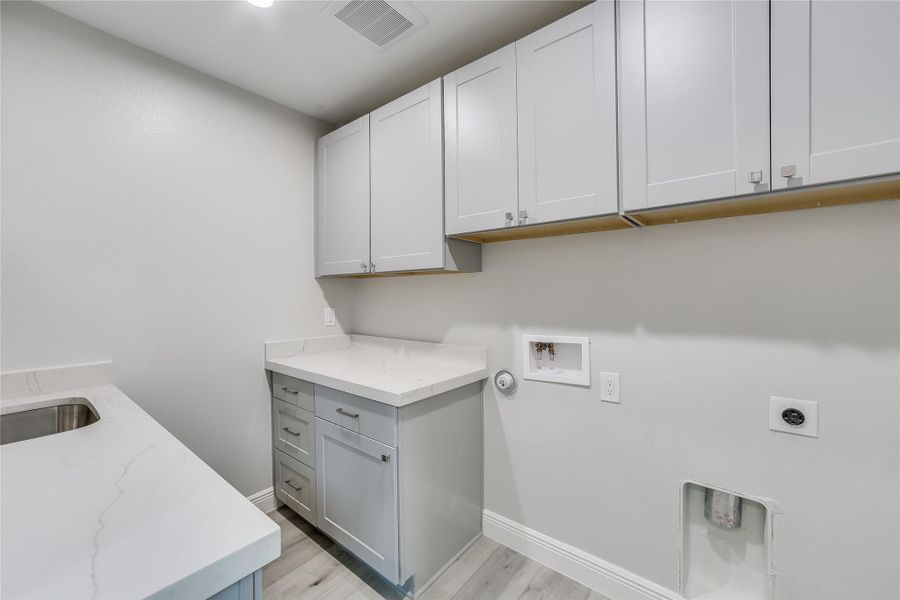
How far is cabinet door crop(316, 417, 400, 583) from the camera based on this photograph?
152cm

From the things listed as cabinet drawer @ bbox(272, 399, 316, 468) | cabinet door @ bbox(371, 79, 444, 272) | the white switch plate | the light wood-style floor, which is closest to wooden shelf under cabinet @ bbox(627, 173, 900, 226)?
the white switch plate

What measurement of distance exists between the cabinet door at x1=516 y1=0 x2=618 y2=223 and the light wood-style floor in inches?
61.4

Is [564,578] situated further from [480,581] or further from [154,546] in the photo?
[154,546]

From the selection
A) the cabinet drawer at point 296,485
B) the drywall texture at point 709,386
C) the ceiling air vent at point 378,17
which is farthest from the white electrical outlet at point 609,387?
the ceiling air vent at point 378,17

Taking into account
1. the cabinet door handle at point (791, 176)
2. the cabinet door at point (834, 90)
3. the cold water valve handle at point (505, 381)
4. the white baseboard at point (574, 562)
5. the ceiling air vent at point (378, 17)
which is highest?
the ceiling air vent at point (378, 17)

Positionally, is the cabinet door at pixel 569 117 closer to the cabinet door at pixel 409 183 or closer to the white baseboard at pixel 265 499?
the cabinet door at pixel 409 183

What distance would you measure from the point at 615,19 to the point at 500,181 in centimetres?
64

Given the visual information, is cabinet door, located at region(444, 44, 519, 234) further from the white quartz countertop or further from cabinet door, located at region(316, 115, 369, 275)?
the white quartz countertop

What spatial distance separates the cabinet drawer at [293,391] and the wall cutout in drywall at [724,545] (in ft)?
5.53

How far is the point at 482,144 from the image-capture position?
161 cm

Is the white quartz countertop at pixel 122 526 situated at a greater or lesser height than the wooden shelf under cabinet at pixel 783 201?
lesser

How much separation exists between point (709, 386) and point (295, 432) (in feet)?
6.36

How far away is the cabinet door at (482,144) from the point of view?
1.53 m

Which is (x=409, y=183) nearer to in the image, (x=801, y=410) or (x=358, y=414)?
(x=358, y=414)
